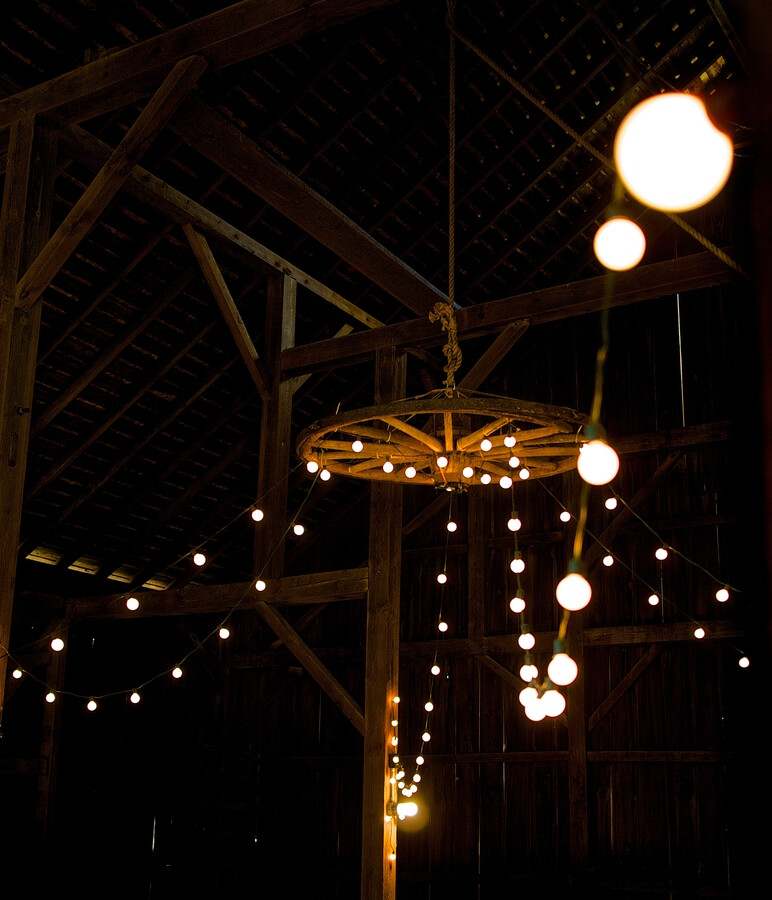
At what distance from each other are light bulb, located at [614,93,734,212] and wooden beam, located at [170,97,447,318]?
5.23 m

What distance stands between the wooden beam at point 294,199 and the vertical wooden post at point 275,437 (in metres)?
0.80

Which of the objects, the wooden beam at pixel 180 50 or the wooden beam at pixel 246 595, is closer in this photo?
the wooden beam at pixel 180 50

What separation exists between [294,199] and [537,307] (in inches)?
69.9

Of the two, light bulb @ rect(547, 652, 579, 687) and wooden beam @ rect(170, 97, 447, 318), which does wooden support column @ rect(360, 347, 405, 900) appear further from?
light bulb @ rect(547, 652, 579, 687)

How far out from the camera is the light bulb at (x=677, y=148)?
134 centimetres

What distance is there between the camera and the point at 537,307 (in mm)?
6895

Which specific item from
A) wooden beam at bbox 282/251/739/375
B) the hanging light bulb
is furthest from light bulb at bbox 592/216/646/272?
wooden beam at bbox 282/251/739/375

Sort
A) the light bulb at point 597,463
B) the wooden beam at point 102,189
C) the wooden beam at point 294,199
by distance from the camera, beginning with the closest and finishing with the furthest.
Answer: the light bulb at point 597,463
the wooden beam at point 102,189
the wooden beam at point 294,199

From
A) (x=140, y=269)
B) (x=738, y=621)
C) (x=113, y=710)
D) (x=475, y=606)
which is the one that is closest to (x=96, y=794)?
(x=113, y=710)

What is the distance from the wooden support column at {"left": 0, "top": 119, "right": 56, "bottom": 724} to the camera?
5145mm

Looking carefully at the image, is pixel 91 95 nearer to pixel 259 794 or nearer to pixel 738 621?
pixel 738 621

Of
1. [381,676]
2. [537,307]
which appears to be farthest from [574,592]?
[537,307]

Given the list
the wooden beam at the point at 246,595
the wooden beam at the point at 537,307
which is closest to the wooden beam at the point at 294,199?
the wooden beam at the point at 537,307

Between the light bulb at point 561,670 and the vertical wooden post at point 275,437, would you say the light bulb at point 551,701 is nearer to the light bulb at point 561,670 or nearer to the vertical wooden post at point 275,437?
the light bulb at point 561,670
